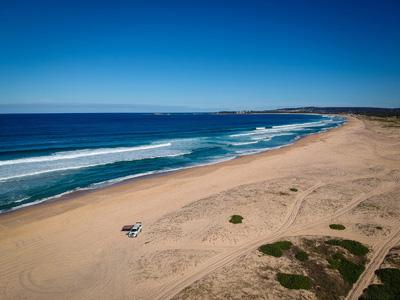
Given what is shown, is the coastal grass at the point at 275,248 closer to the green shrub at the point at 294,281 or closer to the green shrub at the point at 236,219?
the green shrub at the point at 294,281

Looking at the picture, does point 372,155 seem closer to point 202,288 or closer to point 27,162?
point 202,288

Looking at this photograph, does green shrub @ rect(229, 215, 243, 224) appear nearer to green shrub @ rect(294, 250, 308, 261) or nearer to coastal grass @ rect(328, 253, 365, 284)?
green shrub @ rect(294, 250, 308, 261)

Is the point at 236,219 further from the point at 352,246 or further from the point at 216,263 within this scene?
the point at 352,246

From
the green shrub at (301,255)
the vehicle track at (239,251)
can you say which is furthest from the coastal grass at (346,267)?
the vehicle track at (239,251)

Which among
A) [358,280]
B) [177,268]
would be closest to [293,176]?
[358,280]

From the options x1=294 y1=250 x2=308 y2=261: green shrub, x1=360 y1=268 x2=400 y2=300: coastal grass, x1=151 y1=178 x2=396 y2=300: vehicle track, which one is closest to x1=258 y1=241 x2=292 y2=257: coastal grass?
x1=151 y1=178 x2=396 y2=300: vehicle track

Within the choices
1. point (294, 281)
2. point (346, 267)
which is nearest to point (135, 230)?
point (294, 281)

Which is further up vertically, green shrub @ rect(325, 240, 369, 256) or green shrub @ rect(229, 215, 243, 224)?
green shrub @ rect(229, 215, 243, 224)
